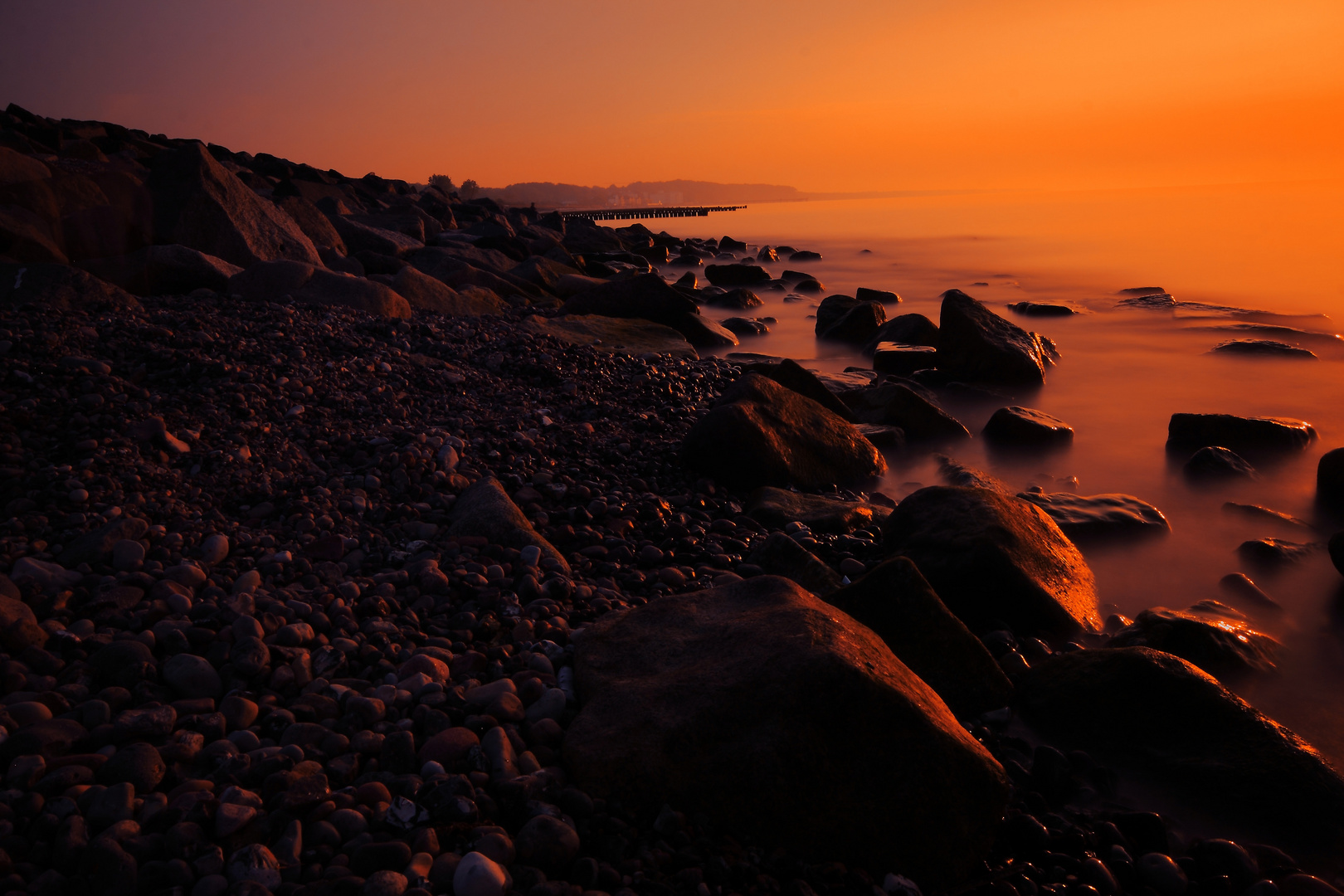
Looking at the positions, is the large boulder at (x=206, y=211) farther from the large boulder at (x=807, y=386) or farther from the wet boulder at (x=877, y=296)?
the wet boulder at (x=877, y=296)

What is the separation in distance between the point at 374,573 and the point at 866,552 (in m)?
2.74

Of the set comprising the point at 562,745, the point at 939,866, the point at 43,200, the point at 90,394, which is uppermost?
the point at 43,200

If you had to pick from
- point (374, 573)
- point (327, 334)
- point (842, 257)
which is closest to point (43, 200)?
point (327, 334)

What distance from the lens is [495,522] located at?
3.76m

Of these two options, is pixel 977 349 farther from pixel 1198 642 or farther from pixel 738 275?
pixel 738 275

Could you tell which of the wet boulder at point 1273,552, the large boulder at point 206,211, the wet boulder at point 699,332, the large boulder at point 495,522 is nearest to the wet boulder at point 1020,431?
the wet boulder at point 1273,552

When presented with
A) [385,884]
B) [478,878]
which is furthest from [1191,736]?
[385,884]

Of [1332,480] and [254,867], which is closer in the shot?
[254,867]

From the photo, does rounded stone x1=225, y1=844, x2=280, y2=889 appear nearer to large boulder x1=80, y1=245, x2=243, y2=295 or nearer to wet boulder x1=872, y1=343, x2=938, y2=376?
large boulder x1=80, y1=245, x2=243, y2=295

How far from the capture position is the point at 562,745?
7.90 ft

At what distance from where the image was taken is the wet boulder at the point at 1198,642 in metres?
3.64

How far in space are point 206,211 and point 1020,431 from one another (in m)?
9.42

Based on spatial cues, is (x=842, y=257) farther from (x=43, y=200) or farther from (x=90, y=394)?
(x=90, y=394)

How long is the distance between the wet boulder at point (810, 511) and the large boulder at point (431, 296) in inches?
213
